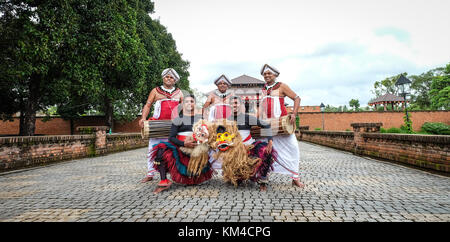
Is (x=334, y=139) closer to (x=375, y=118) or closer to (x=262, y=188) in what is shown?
(x=262, y=188)

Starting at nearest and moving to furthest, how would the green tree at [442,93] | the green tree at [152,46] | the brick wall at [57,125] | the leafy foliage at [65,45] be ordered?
1. the leafy foliage at [65,45]
2. the green tree at [152,46]
3. the brick wall at [57,125]
4. the green tree at [442,93]

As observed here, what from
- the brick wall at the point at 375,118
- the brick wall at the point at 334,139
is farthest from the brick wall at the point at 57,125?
the brick wall at the point at 375,118

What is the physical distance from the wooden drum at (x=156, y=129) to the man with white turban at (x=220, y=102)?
78 centimetres

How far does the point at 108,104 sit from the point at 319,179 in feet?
64.4

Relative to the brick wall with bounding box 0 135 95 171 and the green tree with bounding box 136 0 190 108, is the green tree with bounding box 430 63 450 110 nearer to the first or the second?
the green tree with bounding box 136 0 190 108

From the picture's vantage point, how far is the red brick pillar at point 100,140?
958 cm

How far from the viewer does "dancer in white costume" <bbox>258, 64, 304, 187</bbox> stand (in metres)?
4.17

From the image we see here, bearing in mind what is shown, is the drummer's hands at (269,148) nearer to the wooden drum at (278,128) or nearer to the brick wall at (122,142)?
the wooden drum at (278,128)

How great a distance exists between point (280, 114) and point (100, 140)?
8.57 meters

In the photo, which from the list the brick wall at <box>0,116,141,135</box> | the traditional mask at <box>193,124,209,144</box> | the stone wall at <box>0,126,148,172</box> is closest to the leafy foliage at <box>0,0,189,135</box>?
the stone wall at <box>0,126,148,172</box>

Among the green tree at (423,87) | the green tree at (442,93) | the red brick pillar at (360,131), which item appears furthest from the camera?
the green tree at (423,87)

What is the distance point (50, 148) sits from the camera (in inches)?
286
